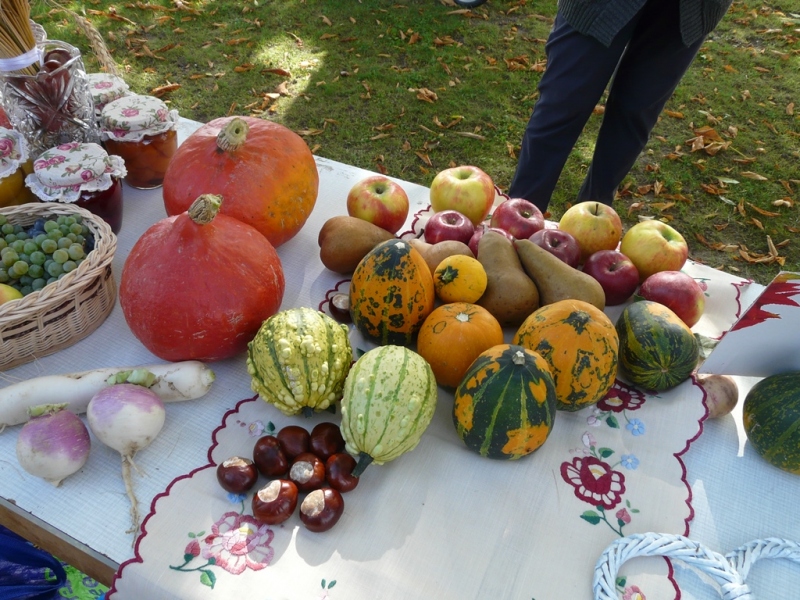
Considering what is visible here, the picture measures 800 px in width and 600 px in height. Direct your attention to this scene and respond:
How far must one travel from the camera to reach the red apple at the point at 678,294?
140 centimetres

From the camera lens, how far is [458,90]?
14.0ft

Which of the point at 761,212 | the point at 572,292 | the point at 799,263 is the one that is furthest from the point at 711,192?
the point at 572,292

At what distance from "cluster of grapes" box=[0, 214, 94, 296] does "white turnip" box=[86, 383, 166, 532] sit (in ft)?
1.15

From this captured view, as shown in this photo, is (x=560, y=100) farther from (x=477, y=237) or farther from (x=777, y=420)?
(x=777, y=420)

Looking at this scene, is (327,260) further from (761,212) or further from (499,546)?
(761,212)

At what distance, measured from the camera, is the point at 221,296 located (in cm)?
121

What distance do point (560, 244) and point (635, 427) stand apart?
1.68 ft

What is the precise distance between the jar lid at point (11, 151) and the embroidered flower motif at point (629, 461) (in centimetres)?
170

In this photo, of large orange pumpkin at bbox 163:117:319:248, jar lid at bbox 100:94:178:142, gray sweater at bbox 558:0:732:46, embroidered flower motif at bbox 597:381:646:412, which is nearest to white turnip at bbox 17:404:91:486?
large orange pumpkin at bbox 163:117:319:248

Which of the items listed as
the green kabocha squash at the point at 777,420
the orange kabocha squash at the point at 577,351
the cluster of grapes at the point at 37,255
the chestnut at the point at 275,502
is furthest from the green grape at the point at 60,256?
the green kabocha squash at the point at 777,420

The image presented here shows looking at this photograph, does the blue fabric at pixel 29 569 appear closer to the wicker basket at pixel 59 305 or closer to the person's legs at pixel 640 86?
the wicker basket at pixel 59 305

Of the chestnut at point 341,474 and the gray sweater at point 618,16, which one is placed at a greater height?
the gray sweater at point 618,16

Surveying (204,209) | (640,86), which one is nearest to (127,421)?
(204,209)

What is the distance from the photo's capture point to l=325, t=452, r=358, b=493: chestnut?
3.48 ft
